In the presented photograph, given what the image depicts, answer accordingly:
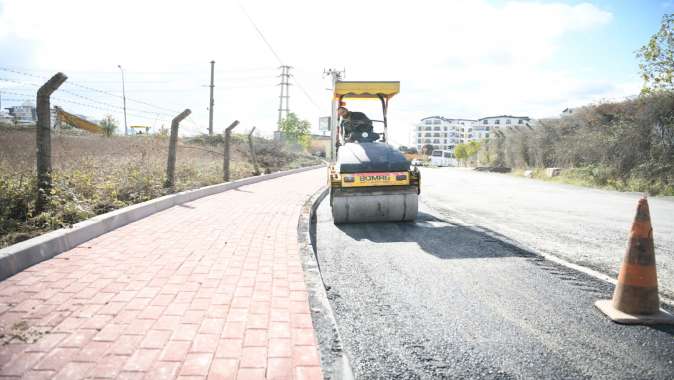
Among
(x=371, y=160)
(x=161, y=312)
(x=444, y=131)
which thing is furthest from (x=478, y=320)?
(x=444, y=131)

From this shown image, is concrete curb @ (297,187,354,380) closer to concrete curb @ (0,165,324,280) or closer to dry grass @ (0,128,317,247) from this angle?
concrete curb @ (0,165,324,280)

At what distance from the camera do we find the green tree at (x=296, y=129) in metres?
69.3

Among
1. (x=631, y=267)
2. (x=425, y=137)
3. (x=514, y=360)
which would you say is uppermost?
(x=425, y=137)

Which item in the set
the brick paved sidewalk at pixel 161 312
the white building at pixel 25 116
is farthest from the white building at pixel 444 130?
the brick paved sidewalk at pixel 161 312

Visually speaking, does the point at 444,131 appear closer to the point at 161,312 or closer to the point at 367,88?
the point at 367,88

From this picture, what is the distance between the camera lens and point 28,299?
3107 millimetres

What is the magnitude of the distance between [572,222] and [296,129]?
6665cm

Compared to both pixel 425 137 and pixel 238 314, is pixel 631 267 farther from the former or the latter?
pixel 425 137

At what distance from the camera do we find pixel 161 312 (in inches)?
117

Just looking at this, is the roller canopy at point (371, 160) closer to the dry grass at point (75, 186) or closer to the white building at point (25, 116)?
the dry grass at point (75, 186)

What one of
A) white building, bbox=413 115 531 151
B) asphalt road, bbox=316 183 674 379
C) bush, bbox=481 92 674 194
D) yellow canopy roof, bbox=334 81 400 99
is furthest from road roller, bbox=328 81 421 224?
white building, bbox=413 115 531 151

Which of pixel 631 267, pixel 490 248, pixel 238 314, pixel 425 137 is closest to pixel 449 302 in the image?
pixel 631 267

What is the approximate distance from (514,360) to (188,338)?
2179mm

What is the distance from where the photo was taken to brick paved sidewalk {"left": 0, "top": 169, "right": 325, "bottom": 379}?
7.47ft
